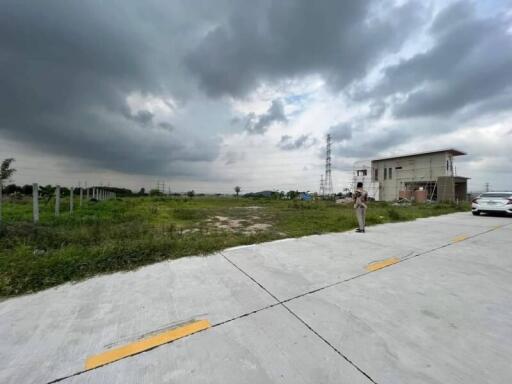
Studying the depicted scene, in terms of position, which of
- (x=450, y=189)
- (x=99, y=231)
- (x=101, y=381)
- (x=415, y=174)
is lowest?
(x=101, y=381)

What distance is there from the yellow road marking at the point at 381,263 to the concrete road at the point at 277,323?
1.9 inches

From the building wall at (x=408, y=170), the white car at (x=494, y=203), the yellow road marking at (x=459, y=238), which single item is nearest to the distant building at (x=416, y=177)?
the building wall at (x=408, y=170)

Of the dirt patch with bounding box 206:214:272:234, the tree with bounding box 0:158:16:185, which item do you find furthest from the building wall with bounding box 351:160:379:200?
the tree with bounding box 0:158:16:185

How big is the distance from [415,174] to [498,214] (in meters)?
21.7

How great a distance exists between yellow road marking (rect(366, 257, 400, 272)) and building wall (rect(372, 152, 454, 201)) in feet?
104

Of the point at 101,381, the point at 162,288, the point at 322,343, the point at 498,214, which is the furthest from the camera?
the point at 498,214

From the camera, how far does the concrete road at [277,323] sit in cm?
170

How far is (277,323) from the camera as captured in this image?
89.7 inches

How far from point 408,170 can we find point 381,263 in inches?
1331

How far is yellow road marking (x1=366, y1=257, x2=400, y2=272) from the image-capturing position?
12.5 ft

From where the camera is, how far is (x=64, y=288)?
3.12 m

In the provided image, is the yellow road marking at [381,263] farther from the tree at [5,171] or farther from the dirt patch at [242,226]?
the tree at [5,171]

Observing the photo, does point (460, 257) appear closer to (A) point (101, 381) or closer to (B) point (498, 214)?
(A) point (101, 381)

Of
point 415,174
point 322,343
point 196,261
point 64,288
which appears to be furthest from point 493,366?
point 415,174
